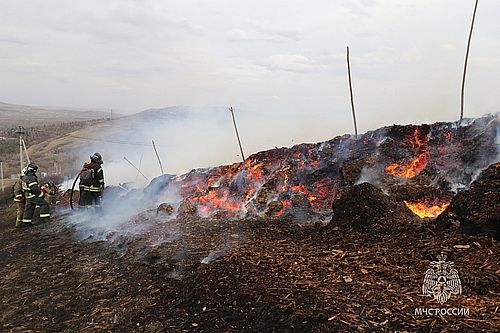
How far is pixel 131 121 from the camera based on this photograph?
43.4 meters

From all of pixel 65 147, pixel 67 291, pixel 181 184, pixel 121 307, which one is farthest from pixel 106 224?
pixel 65 147

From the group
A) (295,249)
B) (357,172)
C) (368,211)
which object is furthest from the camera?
(357,172)

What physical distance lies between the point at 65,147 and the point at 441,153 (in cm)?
2763

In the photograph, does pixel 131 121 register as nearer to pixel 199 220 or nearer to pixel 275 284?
pixel 199 220

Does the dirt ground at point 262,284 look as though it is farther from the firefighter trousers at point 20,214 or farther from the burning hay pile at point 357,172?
the firefighter trousers at point 20,214

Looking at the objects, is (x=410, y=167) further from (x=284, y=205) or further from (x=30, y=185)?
(x=30, y=185)

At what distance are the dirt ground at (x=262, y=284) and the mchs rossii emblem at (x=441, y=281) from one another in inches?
2.9

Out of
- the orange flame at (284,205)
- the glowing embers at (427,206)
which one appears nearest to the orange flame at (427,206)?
the glowing embers at (427,206)

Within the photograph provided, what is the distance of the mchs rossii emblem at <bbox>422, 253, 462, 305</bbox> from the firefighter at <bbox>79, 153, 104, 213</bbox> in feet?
31.0

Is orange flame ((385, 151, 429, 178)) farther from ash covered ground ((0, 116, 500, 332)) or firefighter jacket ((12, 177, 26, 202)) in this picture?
firefighter jacket ((12, 177, 26, 202))

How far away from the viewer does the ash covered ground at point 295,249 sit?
4.08 m

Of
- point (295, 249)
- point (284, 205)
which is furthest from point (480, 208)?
point (284, 205)

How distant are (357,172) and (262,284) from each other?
5.44m

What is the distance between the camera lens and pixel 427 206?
7.57 metres
